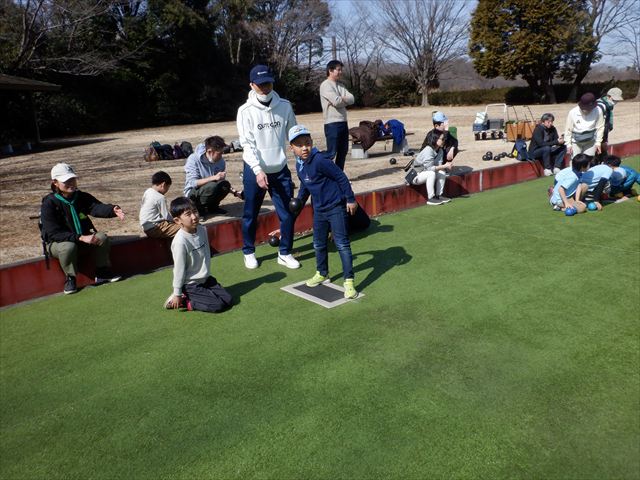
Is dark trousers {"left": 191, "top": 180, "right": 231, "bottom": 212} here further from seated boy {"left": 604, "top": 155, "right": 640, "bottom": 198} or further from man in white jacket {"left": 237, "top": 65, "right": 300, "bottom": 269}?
seated boy {"left": 604, "top": 155, "right": 640, "bottom": 198}

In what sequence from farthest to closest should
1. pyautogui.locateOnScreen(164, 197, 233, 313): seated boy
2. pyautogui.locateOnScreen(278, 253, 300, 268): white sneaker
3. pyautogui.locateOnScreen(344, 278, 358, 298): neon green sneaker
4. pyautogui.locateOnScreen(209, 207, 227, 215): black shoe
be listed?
pyautogui.locateOnScreen(209, 207, 227, 215): black shoe
pyautogui.locateOnScreen(278, 253, 300, 268): white sneaker
pyautogui.locateOnScreen(344, 278, 358, 298): neon green sneaker
pyautogui.locateOnScreen(164, 197, 233, 313): seated boy

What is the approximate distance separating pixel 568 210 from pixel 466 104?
35.8 meters

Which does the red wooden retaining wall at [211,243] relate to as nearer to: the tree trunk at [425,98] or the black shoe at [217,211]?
the black shoe at [217,211]

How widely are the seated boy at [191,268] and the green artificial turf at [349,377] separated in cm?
13

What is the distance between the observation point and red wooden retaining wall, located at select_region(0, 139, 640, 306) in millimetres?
4977

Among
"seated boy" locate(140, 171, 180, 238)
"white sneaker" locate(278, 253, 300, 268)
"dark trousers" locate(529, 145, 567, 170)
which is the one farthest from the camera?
"dark trousers" locate(529, 145, 567, 170)

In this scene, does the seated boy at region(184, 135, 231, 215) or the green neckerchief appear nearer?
the green neckerchief

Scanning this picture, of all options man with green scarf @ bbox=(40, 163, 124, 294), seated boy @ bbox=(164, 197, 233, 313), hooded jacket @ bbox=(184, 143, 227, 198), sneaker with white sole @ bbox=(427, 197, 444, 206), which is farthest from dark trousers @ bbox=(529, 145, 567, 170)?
man with green scarf @ bbox=(40, 163, 124, 294)

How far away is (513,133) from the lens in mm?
15406

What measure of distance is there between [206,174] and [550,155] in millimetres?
6593

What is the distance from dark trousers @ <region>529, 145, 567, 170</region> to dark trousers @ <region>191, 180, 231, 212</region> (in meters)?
6.10

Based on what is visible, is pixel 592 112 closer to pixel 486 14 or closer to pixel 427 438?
pixel 427 438

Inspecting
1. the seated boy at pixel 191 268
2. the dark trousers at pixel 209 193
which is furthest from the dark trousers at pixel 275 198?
the dark trousers at pixel 209 193

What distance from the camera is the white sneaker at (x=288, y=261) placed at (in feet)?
18.0
